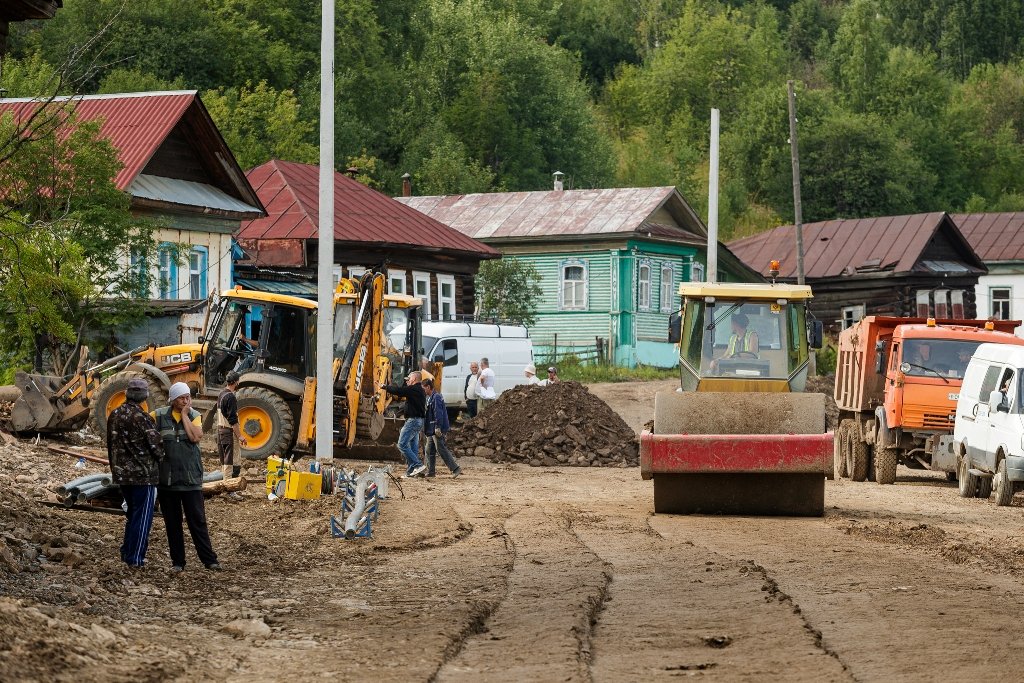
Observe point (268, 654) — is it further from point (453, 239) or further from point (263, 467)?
point (453, 239)

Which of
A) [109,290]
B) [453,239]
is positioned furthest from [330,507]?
[453,239]

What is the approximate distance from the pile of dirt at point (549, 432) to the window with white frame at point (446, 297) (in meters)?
17.0

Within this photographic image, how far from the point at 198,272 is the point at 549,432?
11464 millimetres

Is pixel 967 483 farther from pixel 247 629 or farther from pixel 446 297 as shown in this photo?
pixel 446 297

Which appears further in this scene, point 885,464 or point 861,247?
point 861,247

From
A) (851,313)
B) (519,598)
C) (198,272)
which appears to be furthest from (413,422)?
(851,313)

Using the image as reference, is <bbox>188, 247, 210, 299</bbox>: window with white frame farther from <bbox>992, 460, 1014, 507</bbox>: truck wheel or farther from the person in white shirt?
<bbox>992, 460, 1014, 507</bbox>: truck wheel

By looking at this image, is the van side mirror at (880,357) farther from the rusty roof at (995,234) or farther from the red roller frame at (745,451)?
the rusty roof at (995,234)

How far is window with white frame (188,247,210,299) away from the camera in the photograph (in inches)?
1457

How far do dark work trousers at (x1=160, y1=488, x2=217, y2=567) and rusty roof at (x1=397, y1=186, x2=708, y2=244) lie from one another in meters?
39.2

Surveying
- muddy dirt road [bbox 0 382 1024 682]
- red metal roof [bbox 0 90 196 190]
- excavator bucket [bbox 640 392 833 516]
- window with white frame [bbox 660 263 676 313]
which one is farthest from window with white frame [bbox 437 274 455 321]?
excavator bucket [bbox 640 392 833 516]

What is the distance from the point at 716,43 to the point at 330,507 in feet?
272

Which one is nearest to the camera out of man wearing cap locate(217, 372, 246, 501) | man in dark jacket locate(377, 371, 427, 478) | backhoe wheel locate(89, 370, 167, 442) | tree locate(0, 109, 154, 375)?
man wearing cap locate(217, 372, 246, 501)

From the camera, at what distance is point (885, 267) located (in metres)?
59.0
